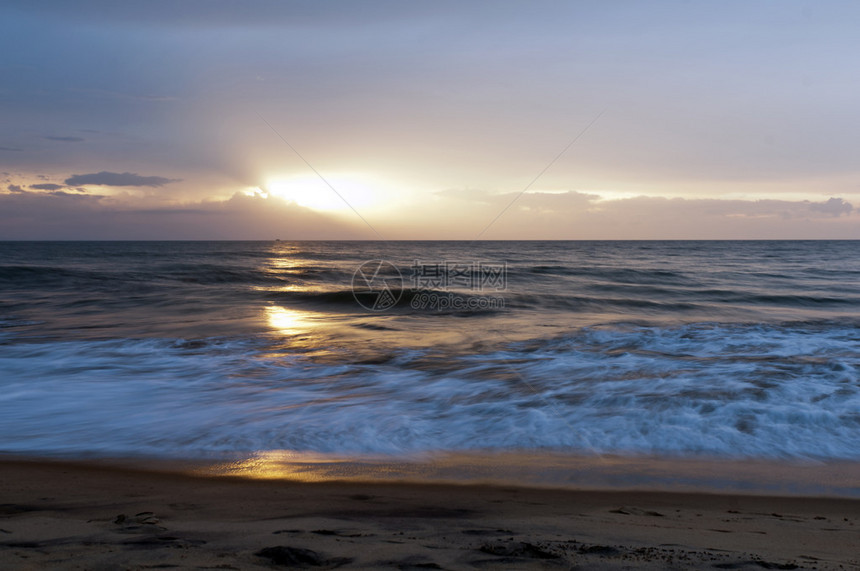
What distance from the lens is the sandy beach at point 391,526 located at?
237 cm

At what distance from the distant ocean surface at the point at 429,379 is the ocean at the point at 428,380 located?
4cm

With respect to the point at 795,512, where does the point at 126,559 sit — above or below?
above

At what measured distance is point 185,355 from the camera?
28.6 ft

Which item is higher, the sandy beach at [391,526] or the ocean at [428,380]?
the sandy beach at [391,526]

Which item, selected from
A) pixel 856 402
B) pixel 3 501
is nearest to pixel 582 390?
pixel 856 402

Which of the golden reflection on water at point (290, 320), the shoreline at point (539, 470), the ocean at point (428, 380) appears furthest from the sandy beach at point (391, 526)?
the golden reflection on water at point (290, 320)

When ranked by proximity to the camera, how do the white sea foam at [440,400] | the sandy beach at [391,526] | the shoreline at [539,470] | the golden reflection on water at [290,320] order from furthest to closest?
1. the golden reflection on water at [290,320]
2. the white sea foam at [440,400]
3. the shoreline at [539,470]
4. the sandy beach at [391,526]

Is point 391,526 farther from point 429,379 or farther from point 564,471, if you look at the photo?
point 429,379

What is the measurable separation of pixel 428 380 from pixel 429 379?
0.06m

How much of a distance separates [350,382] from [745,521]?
501cm

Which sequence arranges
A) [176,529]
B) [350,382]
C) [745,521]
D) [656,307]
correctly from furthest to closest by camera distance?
[656,307]
[350,382]
[745,521]
[176,529]

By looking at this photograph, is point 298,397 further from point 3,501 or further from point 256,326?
point 256,326

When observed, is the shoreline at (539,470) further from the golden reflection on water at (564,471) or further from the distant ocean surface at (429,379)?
the distant ocean surface at (429,379)

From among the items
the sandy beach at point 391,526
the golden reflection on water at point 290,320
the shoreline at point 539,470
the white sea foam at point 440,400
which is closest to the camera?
the sandy beach at point 391,526
